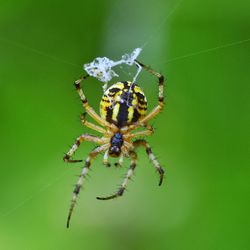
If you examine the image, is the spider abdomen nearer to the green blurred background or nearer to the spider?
the spider

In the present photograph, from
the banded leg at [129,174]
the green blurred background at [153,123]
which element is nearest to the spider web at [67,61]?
the green blurred background at [153,123]

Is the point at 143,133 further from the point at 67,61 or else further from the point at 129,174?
the point at 67,61

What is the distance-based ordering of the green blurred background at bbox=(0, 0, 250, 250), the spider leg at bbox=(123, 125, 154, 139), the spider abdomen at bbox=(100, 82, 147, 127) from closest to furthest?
the spider abdomen at bbox=(100, 82, 147, 127) < the spider leg at bbox=(123, 125, 154, 139) < the green blurred background at bbox=(0, 0, 250, 250)

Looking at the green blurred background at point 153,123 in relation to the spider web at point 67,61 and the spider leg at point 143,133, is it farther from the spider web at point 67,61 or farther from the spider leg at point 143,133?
the spider leg at point 143,133

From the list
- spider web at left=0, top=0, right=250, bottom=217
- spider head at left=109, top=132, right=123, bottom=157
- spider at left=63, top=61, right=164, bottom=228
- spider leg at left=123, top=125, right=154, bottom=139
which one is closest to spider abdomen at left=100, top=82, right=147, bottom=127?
spider at left=63, top=61, right=164, bottom=228
